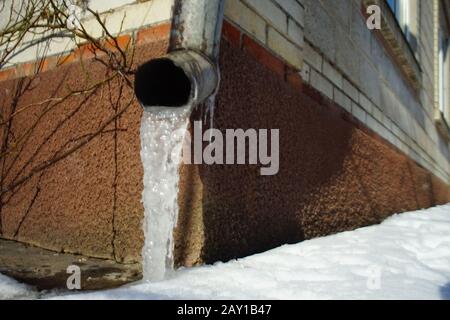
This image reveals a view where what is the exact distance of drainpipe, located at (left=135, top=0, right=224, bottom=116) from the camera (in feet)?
4.58

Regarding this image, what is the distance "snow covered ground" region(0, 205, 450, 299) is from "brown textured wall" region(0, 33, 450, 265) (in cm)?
13

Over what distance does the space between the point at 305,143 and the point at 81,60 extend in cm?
124

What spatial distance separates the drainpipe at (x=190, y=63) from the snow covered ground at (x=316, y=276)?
0.59 metres

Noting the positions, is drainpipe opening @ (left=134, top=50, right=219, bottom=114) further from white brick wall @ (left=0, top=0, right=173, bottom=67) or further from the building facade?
white brick wall @ (left=0, top=0, right=173, bottom=67)

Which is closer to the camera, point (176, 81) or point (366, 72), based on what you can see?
point (176, 81)

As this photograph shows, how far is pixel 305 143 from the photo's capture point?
2.32 m

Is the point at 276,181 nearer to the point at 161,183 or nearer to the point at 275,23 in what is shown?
the point at 161,183

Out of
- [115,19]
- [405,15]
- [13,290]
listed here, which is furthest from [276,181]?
[405,15]

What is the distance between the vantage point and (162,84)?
4.94 ft

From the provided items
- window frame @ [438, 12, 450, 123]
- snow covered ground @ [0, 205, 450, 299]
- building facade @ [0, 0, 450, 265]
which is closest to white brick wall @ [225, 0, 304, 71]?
building facade @ [0, 0, 450, 265]

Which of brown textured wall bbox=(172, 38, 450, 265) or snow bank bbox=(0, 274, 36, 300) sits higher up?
brown textured wall bbox=(172, 38, 450, 265)

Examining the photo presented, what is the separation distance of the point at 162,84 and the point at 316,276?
35.0 inches
